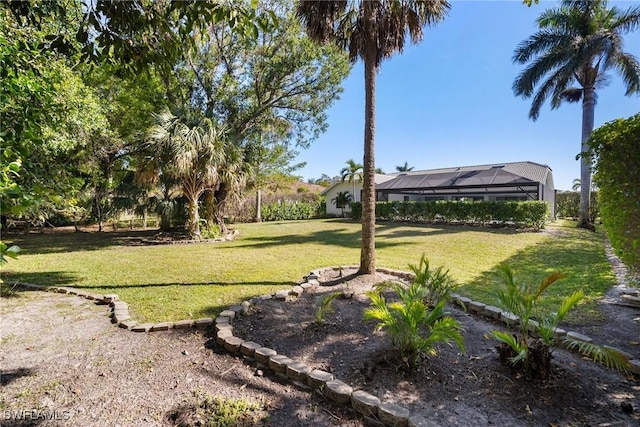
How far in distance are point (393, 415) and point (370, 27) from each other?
19.9 ft

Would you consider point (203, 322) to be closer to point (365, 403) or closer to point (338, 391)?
point (338, 391)

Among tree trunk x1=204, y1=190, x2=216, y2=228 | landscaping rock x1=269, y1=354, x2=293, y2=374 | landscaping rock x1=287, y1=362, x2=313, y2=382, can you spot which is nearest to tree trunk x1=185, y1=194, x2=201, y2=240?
tree trunk x1=204, y1=190, x2=216, y2=228

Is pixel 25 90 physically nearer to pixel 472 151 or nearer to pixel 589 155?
pixel 589 155

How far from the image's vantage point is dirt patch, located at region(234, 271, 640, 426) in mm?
2416

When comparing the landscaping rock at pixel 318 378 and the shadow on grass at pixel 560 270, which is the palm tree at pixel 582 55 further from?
the landscaping rock at pixel 318 378

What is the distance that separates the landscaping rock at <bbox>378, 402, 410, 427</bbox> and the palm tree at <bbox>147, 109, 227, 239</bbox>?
980cm

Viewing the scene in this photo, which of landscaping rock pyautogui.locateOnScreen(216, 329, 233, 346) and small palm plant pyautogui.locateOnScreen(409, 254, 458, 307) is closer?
landscaping rock pyautogui.locateOnScreen(216, 329, 233, 346)

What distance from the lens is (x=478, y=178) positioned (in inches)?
809

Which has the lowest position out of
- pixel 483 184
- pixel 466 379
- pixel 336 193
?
pixel 466 379

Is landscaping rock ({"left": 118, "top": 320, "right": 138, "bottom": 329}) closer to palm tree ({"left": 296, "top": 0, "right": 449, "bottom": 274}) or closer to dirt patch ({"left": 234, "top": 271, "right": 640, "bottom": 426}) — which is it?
dirt patch ({"left": 234, "top": 271, "right": 640, "bottom": 426})

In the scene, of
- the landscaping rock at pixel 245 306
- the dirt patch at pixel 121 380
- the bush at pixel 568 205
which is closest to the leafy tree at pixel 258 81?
the landscaping rock at pixel 245 306

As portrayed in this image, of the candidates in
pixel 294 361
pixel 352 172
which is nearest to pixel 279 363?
pixel 294 361

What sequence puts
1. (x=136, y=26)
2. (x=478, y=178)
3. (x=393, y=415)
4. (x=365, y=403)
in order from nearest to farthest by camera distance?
1. (x=393, y=415)
2. (x=365, y=403)
3. (x=136, y=26)
4. (x=478, y=178)

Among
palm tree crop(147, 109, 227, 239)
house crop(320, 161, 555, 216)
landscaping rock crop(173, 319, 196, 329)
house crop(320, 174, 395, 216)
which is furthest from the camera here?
house crop(320, 174, 395, 216)
